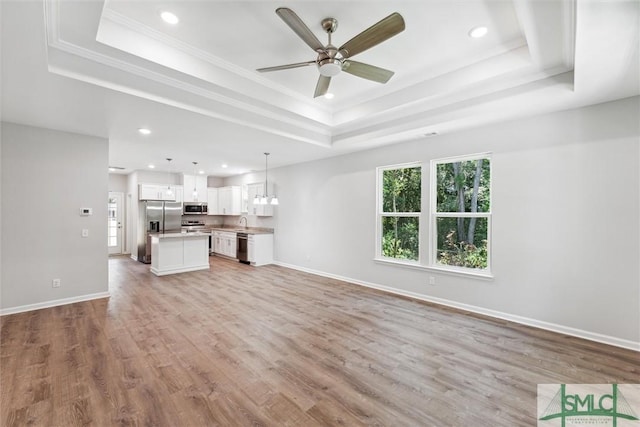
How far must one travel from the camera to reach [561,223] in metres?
3.42

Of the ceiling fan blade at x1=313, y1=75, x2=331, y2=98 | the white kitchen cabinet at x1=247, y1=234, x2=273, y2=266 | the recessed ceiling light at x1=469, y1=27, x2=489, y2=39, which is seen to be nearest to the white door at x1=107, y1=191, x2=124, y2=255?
the white kitchen cabinet at x1=247, y1=234, x2=273, y2=266

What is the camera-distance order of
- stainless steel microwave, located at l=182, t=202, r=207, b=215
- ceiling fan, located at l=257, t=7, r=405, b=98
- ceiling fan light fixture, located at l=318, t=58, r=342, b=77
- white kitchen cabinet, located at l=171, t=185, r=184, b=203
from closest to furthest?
1. ceiling fan, located at l=257, t=7, r=405, b=98
2. ceiling fan light fixture, located at l=318, t=58, r=342, b=77
3. white kitchen cabinet, located at l=171, t=185, r=184, b=203
4. stainless steel microwave, located at l=182, t=202, r=207, b=215

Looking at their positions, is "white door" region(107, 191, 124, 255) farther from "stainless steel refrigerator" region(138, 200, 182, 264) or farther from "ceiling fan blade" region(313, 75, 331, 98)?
"ceiling fan blade" region(313, 75, 331, 98)

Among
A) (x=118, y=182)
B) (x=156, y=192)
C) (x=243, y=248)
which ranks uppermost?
(x=118, y=182)

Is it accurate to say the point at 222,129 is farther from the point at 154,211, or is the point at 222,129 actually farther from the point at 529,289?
the point at 154,211

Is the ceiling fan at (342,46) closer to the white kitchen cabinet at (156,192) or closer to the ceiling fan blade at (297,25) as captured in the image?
the ceiling fan blade at (297,25)

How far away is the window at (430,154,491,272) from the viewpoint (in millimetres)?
4113

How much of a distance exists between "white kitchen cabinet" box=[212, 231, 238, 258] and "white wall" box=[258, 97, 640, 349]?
5.36 metres

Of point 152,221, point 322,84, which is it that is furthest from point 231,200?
point 322,84

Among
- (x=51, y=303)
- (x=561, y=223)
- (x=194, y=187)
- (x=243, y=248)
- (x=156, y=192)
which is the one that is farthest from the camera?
(x=194, y=187)

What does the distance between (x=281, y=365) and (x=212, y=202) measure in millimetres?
8294

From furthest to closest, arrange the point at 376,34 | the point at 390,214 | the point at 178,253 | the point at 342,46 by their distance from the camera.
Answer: the point at 178,253 < the point at 390,214 < the point at 342,46 < the point at 376,34

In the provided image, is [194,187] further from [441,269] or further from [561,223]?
[561,223]

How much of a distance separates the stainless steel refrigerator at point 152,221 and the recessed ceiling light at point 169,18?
258 inches
